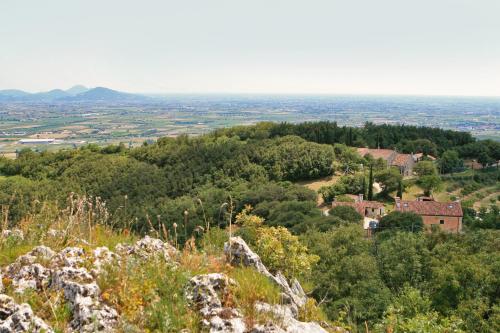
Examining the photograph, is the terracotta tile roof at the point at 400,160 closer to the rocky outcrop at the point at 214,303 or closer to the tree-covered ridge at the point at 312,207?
the tree-covered ridge at the point at 312,207

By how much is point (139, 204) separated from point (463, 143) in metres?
68.1

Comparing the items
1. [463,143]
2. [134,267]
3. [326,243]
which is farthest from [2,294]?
[463,143]

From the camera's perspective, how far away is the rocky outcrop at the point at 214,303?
4.34m

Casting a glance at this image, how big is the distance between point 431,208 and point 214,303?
42.2 m

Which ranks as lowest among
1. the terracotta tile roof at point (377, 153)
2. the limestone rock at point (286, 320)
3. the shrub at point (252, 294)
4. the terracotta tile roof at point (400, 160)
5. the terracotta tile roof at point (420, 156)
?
the terracotta tile roof at point (420, 156)

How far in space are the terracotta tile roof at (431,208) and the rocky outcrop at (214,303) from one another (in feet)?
129

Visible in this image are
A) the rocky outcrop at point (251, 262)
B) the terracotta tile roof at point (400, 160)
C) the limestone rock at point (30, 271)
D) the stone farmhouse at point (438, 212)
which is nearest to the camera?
the limestone rock at point (30, 271)

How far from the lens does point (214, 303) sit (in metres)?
4.68

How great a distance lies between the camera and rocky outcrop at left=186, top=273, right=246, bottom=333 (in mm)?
4340

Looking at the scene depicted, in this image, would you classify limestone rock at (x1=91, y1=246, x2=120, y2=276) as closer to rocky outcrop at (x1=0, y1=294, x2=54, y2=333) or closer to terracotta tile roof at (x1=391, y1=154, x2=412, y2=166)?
rocky outcrop at (x1=0, y1=294, x2=54, y2=333)

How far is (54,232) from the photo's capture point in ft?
20.3

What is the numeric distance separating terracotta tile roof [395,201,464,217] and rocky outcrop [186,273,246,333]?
3917cm

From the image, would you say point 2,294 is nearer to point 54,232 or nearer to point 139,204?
point 54,232

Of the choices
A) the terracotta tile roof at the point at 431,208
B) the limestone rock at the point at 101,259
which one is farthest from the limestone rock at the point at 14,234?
the terracotta tile roof at the point at 431,208
